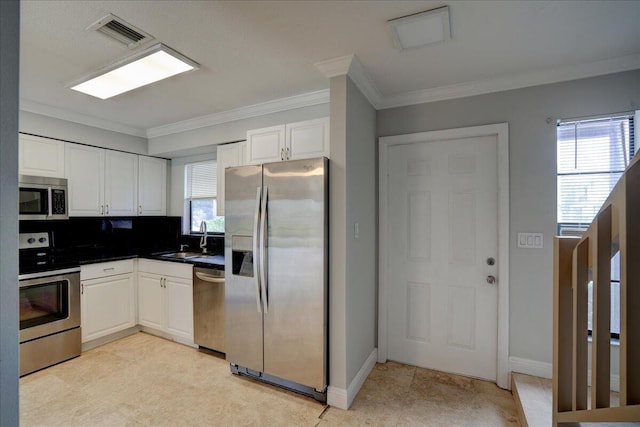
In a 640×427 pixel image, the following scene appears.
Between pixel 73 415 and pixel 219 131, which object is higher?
pixel 219 131

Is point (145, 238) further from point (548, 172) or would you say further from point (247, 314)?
point (548, 172)

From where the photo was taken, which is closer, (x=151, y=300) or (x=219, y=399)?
(x=219, y=399)

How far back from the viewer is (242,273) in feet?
8.32

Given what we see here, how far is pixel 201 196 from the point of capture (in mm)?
4059

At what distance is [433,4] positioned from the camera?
1585mm

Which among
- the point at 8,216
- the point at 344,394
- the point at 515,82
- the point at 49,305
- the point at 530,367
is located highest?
the point at 515,82

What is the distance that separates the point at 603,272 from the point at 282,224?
181 cm

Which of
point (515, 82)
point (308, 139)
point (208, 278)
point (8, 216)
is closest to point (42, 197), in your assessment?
point (208, 278)

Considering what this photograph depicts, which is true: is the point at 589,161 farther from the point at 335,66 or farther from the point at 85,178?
the point at 85,178

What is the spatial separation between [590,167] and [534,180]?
372mm

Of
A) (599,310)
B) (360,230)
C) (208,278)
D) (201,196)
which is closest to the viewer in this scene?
(599,310)

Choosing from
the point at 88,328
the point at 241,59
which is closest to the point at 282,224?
the point at 241,59

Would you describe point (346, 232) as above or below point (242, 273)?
above

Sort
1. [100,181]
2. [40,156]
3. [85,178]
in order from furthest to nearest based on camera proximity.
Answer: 1. [100,181]
2. [85,178]
3. [40,156]
